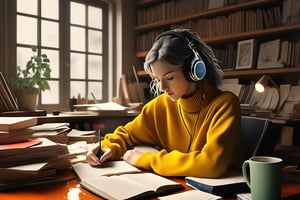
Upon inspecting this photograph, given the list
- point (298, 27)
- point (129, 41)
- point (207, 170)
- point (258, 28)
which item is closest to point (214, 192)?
point (207, 170)

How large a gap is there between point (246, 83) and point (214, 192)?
2496 millimetres

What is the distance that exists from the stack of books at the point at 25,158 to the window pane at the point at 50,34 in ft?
7.17

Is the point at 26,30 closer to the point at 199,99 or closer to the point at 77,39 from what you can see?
the point at 77,39

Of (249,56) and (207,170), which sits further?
(249,56)

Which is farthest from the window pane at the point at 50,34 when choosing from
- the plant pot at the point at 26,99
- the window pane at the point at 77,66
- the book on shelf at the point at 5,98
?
the book on shelf at the point at 5,98

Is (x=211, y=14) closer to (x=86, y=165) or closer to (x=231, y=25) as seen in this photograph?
(x=231, y=25)

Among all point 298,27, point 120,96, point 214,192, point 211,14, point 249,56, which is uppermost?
point 211,14

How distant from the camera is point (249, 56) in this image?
116 inches

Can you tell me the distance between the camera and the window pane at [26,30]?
9.61ft

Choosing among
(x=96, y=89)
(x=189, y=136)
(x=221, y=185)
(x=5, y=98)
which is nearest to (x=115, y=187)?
(x=221, y=185)

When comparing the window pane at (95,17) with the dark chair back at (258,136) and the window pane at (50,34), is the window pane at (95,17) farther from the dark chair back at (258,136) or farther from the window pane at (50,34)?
the dark chair back at (258,136)

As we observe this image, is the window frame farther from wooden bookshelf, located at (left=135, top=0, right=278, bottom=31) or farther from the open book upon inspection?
the open book

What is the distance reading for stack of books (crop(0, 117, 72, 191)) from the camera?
92cm

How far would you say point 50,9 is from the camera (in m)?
3.18
